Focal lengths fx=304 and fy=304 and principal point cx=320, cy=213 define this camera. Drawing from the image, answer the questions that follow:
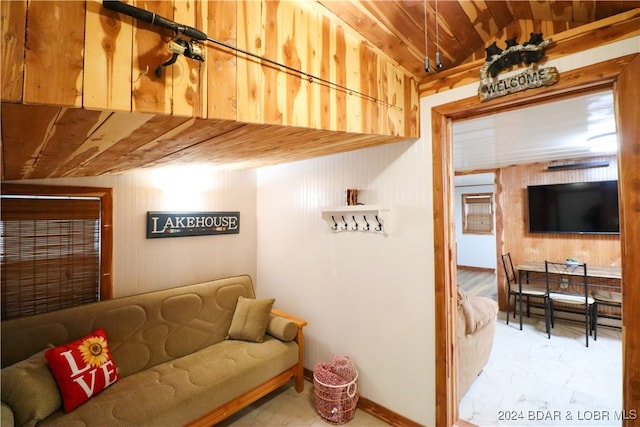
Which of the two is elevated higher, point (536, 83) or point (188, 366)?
point (536, 83)

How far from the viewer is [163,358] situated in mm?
2359

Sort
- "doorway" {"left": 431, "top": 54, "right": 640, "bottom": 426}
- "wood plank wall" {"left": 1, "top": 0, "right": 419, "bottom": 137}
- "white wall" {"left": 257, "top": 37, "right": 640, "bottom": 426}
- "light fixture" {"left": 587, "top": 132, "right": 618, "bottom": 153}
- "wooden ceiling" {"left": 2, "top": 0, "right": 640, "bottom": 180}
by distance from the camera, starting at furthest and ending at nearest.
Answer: "light fixture" {"left": 587, "top": 132, "right": 618, "bottom": 153}, "white wall" {"left": 257, "top": 37, "right": 640, "bottom": 426}, "doorway" {"left": 431, "top": 54, "right": 640, "bottom": 426}, "wooden ceiling" {"left": 2, "top": 0, "right": 640, "bottom": 180}, "wood plank wall" {"left": 1, "top": 0, "right": 419, "bottom": 137}

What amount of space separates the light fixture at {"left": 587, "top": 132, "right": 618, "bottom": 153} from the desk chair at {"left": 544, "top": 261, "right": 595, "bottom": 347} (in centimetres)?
142

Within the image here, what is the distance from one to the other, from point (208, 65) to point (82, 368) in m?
1.94

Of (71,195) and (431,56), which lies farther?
(71,195)

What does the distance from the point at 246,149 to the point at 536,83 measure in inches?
62.9

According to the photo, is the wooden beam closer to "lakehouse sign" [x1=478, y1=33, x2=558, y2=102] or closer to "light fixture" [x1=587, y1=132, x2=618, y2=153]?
"lakehouse sign" [x1=478, y1=33, x2=558, y2=102]

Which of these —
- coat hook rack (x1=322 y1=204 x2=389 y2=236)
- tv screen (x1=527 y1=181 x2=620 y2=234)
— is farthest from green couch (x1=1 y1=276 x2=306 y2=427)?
tv screen (x1=527 y1=181 x2=620 y2=234)

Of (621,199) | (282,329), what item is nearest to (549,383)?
(621,199)

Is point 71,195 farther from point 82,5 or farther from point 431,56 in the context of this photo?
point 431,56

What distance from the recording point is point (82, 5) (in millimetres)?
818

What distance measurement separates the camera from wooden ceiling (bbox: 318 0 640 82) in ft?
4.69

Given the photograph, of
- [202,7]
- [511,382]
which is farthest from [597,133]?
[202,7]

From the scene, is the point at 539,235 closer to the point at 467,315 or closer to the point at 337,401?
the point at 467,315
